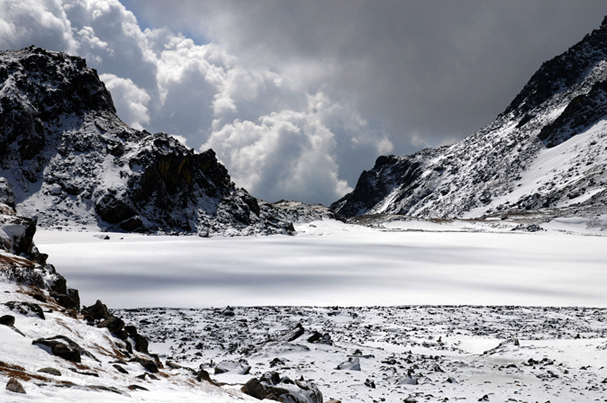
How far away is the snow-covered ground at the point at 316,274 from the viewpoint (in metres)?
19.5

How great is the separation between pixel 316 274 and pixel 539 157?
124775 millimetres

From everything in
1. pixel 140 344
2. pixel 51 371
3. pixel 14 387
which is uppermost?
pixel 14 387

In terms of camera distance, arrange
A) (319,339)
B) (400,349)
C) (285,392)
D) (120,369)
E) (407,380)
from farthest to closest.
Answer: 1. (400,349)
2. (319,339)
3. (407,380)
4. (285,392)
5. (120,369)

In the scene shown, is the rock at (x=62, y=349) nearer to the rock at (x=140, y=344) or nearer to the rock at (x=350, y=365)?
the rock at (x=140, y=344)

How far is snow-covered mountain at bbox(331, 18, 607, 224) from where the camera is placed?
98562 millimetres

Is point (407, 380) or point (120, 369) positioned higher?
point (120, 369)

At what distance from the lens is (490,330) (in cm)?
1523

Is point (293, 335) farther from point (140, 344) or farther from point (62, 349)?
point (62, 349)

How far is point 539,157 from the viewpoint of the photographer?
123m

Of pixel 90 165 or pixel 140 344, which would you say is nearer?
pixel 140 344

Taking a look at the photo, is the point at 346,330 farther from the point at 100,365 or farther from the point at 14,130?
the point at 14,130

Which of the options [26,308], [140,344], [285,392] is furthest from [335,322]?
[26,308]

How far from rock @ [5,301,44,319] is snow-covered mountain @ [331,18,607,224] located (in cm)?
8678

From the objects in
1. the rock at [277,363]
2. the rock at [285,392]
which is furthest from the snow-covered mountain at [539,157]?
the rock at [285,392]
